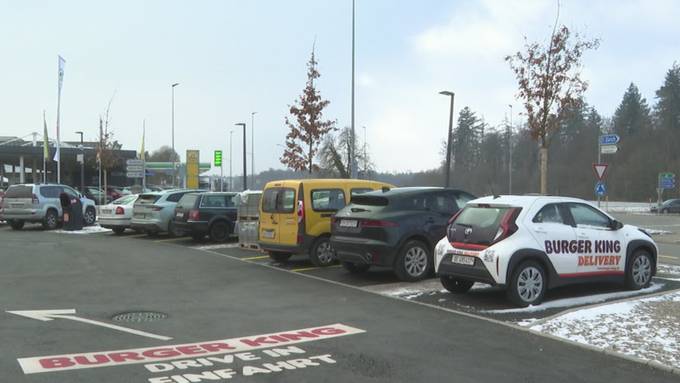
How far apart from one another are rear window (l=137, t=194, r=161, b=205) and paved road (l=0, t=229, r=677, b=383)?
8.20 meters

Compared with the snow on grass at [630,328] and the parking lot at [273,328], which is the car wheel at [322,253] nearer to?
the parking lot at [273,328]

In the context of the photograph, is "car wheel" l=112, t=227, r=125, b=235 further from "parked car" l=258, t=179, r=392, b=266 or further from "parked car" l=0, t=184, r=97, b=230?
"parked car" l=258, t=179, r=392, b=266

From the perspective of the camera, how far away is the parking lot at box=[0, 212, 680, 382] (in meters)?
5.44

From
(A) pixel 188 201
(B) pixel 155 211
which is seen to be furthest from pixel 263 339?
(B) pixel 155 211

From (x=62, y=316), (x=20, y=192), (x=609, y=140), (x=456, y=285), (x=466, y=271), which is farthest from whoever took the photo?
(x=609, y=140)

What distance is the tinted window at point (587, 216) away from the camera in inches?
354

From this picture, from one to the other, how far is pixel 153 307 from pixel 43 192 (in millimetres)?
16449

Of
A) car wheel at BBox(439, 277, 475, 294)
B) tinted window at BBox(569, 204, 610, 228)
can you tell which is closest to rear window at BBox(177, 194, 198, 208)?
car wheel at BBox(439, 277, 475, 294)

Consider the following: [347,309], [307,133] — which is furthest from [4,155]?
[347,309]

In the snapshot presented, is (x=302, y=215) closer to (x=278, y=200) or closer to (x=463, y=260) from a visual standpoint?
(x=278, y=200)

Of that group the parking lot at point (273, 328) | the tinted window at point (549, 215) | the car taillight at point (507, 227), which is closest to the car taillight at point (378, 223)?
the parking lot at point (273, 328)

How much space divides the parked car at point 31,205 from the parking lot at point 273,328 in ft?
34.1

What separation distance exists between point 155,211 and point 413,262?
36.3ft

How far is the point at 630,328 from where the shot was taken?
6.97 metres
